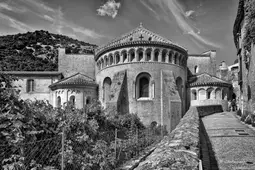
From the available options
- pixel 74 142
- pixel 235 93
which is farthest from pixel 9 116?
pixel 235 93

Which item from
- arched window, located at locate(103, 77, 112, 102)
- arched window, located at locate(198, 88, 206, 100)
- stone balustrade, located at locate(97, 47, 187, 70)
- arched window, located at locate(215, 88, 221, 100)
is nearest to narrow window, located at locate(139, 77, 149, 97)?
stone balustrade, located at locate(97, 47, 187, 70)

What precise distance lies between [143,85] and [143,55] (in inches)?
128

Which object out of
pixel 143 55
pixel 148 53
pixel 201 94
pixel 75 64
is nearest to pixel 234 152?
pixel 143 55

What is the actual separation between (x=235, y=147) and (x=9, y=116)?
7.78m

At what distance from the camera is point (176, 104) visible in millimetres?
21875

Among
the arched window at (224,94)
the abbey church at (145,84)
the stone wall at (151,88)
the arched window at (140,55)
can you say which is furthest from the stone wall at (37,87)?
the arched window at (224,94)

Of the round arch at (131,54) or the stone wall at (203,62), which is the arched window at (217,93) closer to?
the stone wall at (203,62)

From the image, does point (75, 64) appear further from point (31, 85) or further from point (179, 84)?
point (179, 84)

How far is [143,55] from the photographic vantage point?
21859 millimetres

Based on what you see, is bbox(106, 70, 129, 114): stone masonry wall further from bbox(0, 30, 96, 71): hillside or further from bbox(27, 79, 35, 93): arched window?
bbox(0, 30, 96, 71): hillside

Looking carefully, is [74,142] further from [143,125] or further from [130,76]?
[130,76]

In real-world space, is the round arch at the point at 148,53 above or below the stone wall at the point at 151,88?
above

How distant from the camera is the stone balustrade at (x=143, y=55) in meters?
21.9

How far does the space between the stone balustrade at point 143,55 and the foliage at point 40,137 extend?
14.4 meters
